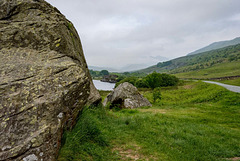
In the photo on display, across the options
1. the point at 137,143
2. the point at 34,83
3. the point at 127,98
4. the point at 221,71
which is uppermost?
the point at 221,71

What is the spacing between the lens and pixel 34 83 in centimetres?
548

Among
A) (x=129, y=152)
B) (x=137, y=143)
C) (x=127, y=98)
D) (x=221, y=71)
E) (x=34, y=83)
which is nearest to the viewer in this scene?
(x=34, y=83)

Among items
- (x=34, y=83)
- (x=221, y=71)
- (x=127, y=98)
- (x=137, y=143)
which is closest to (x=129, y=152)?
(x=137, y=143)

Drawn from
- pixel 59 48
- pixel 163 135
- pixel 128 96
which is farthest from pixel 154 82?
pixel 59 48

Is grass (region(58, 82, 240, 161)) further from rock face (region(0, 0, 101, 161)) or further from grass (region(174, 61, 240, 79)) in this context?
grass (region(174, 61, 240, 79))

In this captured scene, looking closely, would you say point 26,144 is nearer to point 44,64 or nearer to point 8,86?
point 8,86

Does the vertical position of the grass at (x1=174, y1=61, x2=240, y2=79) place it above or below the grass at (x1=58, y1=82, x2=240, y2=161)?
above

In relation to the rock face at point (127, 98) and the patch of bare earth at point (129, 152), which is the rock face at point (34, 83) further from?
the rock face at point (127, 98)

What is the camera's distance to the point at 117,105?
24641 millimetres

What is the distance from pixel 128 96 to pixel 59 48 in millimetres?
19496

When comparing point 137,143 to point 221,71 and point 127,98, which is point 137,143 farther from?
point 221,71

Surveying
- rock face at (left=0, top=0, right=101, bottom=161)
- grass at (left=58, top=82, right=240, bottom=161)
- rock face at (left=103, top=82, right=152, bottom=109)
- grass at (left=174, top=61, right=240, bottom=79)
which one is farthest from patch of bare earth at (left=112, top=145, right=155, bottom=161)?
grass at (left=174, top=61, right=240, bottom=79)

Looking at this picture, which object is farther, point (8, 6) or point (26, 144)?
point (8, 6)

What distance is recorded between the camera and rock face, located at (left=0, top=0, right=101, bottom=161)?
4406mm
